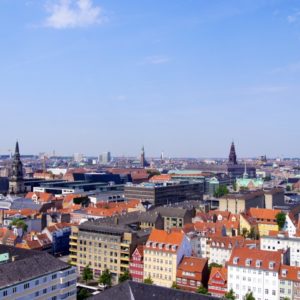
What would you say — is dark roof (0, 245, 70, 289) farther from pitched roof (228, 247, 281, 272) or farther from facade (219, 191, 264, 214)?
facade (219, 191, 264, 214)

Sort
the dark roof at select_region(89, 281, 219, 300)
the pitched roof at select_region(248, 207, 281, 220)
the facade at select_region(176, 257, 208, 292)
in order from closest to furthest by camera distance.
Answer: the dark roof at select_region(89, 281, 219, 300) → the facade at select_region(176, 257, 208, 292) → the pitched roof at select_region(248, 207, 281, 220)

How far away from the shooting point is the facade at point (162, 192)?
154 m

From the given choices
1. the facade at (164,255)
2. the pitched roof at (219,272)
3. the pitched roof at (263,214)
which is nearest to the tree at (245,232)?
the pitched roof at (263,214)

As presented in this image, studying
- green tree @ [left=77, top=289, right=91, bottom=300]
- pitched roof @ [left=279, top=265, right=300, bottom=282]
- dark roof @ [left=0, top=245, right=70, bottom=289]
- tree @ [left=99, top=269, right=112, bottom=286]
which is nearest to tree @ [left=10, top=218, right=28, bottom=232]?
tree @ [left=99, top=269, right=112, bottom=286]

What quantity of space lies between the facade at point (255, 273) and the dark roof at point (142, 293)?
17.7m

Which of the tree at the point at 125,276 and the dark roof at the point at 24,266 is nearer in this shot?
the dark roof at the point at 24,266

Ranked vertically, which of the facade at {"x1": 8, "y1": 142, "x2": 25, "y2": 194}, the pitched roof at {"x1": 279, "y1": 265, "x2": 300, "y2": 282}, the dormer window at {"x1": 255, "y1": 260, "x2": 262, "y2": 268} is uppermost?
the facade at {"x1": 8, "y1": 142, "x2": 25, "y2": 194}

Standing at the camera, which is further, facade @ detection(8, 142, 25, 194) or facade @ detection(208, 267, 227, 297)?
facade @ detection(8, 142, 25, 194)

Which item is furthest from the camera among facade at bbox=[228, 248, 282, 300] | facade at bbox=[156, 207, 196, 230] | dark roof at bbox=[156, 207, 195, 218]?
dark roof at bbox=[156, 207, 195, 218]

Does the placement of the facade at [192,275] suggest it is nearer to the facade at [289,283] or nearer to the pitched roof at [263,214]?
the facade at [289,283]

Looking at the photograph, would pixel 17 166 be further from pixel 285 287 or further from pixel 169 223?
pixel 285 287

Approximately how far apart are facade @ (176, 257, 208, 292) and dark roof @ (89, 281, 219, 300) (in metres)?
17.8

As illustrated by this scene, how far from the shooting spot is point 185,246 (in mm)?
76875

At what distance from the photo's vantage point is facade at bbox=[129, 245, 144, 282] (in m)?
77.5
